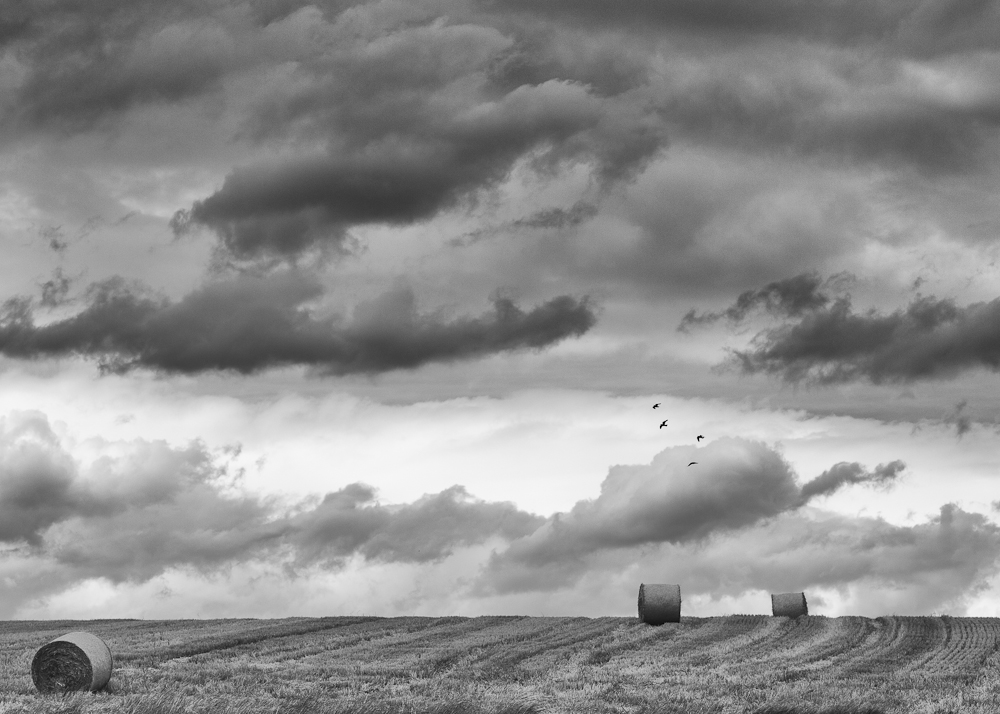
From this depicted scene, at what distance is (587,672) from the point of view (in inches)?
1158

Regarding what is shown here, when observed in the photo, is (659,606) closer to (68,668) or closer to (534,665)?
(534,665)

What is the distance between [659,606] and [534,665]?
12378mm

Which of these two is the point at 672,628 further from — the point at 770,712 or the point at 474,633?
the point at 770,712

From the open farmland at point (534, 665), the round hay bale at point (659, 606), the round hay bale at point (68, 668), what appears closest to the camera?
the open farmland at point (534, 665)

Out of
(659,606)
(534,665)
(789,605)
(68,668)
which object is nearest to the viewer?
(68,668)

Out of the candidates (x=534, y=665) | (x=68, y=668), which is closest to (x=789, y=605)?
(x=534, y=665)

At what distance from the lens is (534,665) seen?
102 feet

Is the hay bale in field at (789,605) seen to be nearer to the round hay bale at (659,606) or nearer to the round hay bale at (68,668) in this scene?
the round hay bale at (659,606)

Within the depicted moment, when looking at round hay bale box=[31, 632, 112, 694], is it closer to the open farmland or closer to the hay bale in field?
the open farmland

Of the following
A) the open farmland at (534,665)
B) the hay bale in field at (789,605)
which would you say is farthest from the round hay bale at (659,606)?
the hay bale in field at (789,605)

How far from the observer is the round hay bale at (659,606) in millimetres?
42406

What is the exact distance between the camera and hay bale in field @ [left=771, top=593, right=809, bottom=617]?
4378cm

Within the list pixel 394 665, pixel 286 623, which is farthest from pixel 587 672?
pixel 286 623

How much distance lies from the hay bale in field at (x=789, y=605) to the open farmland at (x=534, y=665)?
96 centimetres
